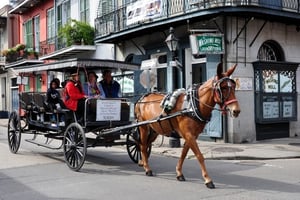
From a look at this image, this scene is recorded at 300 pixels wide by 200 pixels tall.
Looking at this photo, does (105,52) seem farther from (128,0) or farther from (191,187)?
(191,187)

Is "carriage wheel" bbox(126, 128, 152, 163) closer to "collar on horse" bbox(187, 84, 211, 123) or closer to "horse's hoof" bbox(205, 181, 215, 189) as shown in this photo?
"collar on horse" bbox(187, 84, 211, 123)

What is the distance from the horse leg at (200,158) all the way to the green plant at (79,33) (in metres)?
15.0

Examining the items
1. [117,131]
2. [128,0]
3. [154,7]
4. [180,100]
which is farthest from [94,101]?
[128,0]

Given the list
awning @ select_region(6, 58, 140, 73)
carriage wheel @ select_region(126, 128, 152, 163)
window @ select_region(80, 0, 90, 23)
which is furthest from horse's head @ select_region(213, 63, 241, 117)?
window @ select_region(80, 0, 90, 23)

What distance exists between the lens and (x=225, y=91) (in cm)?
757

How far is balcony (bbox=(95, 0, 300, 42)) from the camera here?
14.2 metres

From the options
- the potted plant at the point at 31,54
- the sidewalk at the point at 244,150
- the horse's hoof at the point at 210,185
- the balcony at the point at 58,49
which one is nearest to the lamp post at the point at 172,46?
the sidewalk at the point at 244,150

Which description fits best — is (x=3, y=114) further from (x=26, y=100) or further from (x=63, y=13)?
(x=26, y=100)

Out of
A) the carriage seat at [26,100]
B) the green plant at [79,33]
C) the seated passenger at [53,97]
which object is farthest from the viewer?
the green plant at [79,33]

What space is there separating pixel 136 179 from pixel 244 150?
544 centimetres

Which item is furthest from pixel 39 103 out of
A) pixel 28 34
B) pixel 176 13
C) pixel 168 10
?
pixel 28 34

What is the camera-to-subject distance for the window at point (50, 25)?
26.9 m

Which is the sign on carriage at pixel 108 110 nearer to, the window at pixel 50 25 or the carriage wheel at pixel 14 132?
the carriage wheel at pixel 14 132

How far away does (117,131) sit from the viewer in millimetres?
9391
